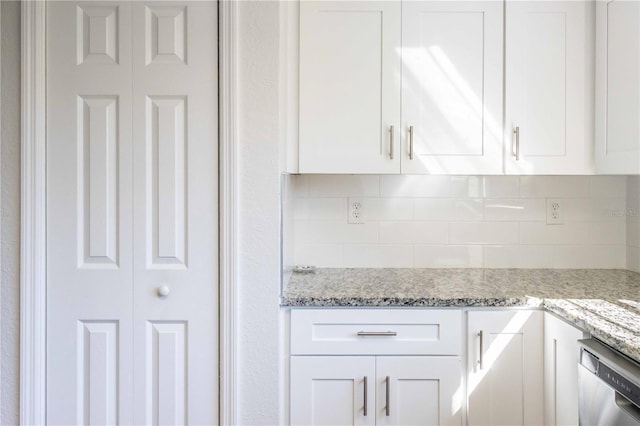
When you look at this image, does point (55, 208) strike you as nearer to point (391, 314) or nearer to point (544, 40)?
point (391, 314)

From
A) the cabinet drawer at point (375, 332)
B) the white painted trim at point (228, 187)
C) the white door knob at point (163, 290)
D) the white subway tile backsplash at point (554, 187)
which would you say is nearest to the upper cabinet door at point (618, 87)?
the white subway tile backsplash at point (554, 187)

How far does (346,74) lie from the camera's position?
7.23 feet

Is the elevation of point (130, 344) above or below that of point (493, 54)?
below

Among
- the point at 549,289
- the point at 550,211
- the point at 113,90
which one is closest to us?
the point at 113,90

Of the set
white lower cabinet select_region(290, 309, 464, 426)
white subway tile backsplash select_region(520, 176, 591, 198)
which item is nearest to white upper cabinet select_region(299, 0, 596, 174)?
white subway tile backsplash select_region(520, 176, 591, 198)

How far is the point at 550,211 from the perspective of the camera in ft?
8.39

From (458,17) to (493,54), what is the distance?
207 mm

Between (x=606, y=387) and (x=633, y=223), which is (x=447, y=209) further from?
(x=606, y=387)

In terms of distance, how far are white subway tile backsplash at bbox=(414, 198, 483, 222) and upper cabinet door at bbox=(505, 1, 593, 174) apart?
0.35 m

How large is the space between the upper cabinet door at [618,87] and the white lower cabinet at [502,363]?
27.5 inches

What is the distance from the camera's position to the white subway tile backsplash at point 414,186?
8.37 feet

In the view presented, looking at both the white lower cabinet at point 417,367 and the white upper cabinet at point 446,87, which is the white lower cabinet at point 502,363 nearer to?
the white lower cabinet at point 417,367

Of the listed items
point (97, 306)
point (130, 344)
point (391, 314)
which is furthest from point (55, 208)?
point (391, 314)

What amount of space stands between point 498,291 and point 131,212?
4.48ft
